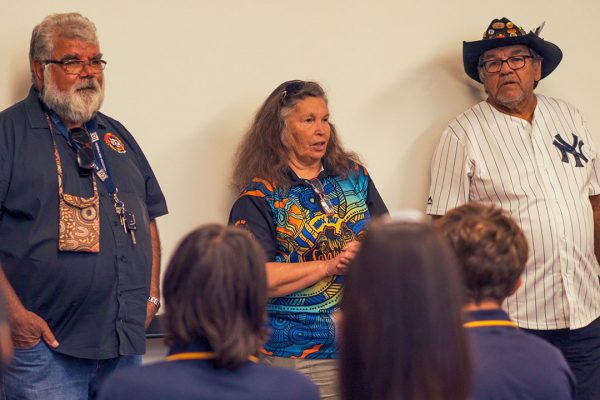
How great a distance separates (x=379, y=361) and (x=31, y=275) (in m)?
1.61

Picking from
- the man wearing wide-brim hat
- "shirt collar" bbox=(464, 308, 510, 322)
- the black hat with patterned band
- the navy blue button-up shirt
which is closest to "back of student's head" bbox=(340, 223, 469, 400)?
"shirt collar" bbox=(464, 308, 510, 322)

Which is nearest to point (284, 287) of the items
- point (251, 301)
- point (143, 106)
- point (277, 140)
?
point (277, 140)

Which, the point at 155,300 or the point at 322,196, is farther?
the point at 322,196

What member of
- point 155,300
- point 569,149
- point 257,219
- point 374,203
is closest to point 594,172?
point 569,149

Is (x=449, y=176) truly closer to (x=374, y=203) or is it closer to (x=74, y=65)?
(x=374, y=203)

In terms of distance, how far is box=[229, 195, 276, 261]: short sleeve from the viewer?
3439mm

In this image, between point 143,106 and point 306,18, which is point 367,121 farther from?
point 143,106

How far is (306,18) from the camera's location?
4031mm

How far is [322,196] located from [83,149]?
882mm

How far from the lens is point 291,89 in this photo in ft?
12.1

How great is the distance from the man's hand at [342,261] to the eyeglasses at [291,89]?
0.64m

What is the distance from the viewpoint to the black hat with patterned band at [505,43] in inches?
165

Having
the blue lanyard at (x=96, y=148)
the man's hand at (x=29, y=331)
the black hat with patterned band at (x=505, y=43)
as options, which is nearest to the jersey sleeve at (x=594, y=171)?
the black hat with patterned band at (x=505, y=43)

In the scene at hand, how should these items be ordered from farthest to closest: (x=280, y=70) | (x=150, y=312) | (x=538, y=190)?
(x=538, y=190) → (x=280, y=70) → (x=150, y=312)
